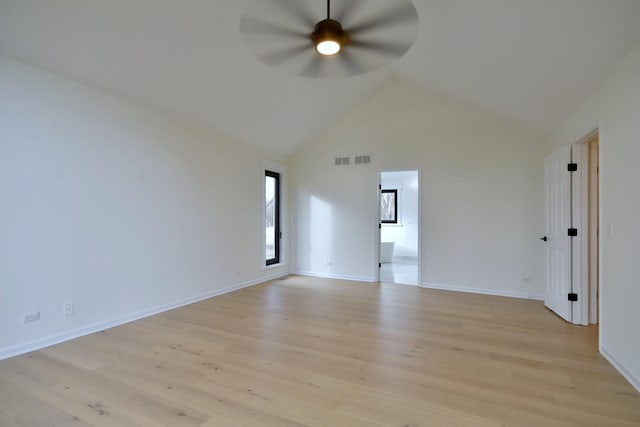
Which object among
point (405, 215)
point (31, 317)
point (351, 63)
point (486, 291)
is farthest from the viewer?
point (405, 215)

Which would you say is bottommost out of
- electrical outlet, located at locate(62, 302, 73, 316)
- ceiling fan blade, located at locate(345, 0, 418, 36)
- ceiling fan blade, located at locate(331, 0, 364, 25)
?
electrical outlet, located at locate(62, 302, 73, 316)

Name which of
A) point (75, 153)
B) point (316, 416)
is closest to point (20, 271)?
point (75, 153)

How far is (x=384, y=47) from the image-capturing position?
1.88m

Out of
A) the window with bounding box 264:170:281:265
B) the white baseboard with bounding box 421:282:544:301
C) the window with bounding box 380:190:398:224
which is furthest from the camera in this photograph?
the window with bounding box 380:190:398:224

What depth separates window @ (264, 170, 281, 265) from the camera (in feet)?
19.9

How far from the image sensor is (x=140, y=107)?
3.67 m

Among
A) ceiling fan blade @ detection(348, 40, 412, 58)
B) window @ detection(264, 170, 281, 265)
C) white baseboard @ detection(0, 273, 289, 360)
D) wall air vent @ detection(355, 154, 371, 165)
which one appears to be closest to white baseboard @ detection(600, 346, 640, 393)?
ceiling fan blade @ detection(348, 40, 412, 58)

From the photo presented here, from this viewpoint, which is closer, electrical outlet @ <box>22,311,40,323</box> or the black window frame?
electrical outlet @ <box>22,311,40,323</box>

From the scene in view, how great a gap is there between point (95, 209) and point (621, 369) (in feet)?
16.6

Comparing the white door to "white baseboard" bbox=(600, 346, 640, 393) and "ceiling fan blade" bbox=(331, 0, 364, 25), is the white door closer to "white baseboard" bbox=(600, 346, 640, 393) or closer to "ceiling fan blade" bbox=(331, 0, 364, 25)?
"white baseboard" bbox=(600, 346, 640, 393)

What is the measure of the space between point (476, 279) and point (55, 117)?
587cm

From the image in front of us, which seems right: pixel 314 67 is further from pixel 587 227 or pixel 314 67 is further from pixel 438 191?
pixel 438 191

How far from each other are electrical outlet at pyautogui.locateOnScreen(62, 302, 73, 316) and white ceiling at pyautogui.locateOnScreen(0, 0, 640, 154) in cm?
229

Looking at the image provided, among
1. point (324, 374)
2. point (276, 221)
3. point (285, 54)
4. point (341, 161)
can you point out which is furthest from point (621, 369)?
point (276, 221)
